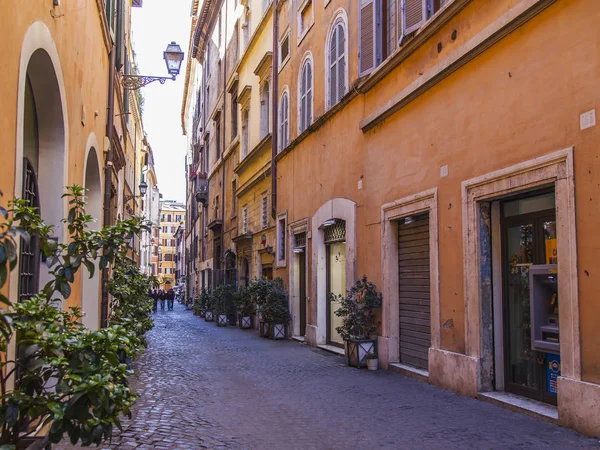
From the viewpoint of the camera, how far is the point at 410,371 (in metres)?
9.76

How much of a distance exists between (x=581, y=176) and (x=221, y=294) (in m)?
19.8

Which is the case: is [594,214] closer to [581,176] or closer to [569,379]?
[581,176]

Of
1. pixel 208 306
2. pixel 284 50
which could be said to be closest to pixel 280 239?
pixel 284 50

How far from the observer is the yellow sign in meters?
6.82

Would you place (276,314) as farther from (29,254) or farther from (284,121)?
(29,254)

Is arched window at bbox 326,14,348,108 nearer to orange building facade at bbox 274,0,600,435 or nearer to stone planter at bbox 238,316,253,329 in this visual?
orange building facade at bbox 274,0,600,435

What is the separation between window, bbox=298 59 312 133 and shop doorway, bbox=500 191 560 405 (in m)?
8.77

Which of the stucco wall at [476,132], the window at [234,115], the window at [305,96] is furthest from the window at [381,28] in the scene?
the window at [234,115]

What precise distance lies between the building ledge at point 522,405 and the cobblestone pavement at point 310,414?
98 millimetres

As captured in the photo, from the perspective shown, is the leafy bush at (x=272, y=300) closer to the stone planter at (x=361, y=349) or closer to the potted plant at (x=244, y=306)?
the potted plant at (x=244, y=306)

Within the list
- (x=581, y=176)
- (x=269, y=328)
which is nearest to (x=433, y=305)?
(x=581, y=176)

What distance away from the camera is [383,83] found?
11.2 meters

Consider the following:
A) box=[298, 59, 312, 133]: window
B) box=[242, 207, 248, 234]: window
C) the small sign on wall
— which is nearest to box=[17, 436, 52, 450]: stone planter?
the small sign on wall

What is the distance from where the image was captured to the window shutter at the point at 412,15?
9.66 meters
